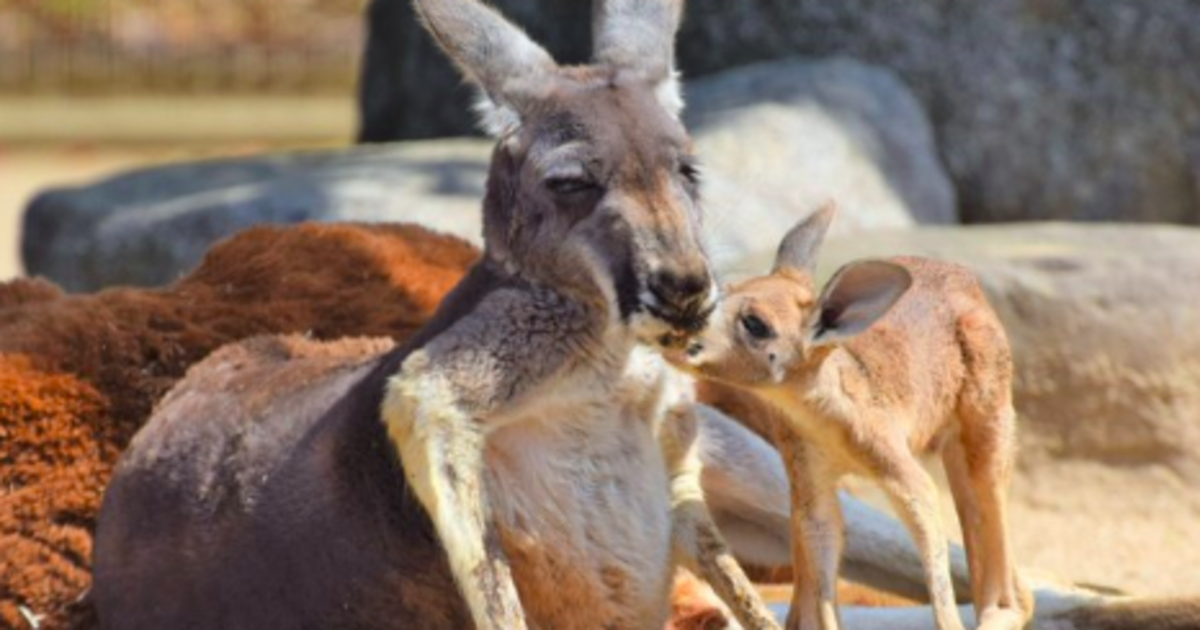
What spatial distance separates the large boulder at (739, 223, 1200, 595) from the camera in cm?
640

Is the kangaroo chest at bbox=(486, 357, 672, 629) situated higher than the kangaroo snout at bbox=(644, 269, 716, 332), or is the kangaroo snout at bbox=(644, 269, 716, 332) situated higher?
the kangaroo snout at bbox=(644, 269, 716, 332)

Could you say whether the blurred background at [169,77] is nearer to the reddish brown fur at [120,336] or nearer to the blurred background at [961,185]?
the blurred background at [961,185]

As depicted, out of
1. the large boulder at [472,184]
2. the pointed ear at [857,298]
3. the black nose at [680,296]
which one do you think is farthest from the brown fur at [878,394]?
the large boulder at [472,184]

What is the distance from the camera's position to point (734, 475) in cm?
460

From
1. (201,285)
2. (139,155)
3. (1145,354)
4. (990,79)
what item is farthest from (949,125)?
(139,155)

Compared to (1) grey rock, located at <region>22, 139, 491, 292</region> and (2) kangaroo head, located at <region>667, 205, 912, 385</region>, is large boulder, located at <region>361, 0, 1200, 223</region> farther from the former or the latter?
(2) kangaroo head, located at <region>667, 205, 912, 385</region>

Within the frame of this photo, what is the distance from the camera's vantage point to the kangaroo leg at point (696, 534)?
4008 mm

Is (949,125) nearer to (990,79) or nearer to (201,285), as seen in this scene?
(990,79)

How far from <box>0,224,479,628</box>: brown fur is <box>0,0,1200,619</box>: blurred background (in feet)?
2.40

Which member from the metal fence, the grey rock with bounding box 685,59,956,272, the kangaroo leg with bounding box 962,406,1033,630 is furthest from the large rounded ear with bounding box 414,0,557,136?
the metal fence

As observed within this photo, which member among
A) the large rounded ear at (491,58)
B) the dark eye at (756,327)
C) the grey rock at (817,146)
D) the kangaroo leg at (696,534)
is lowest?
the grey rock at (817,146)

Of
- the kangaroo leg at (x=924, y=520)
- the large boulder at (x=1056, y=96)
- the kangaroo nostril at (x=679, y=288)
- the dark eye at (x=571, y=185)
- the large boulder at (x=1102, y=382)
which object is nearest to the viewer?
the kangaroo nostril at (x=679, y=288)

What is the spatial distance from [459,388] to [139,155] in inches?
466

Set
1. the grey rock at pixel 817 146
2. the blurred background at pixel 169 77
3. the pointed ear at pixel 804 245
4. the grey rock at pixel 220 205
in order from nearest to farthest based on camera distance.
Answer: the pointed ear at pixel 804 245, the grey rock at pixel 220 205, the grey rock at pixel 817 146, the blurred background at pixel 169 77
